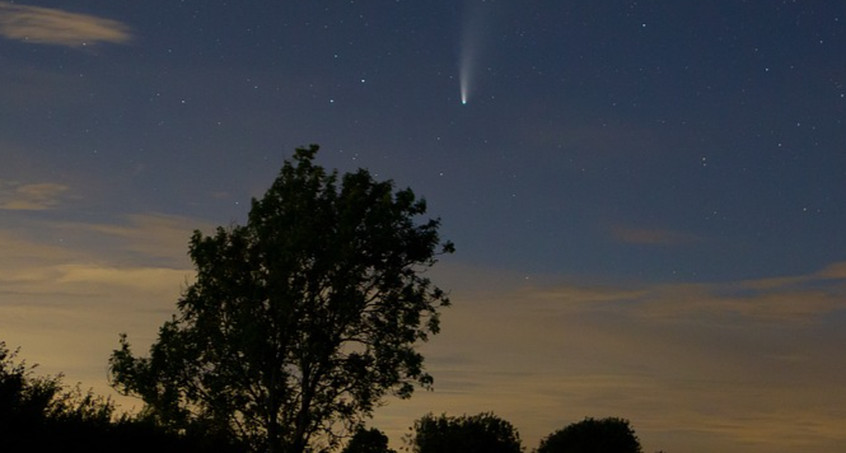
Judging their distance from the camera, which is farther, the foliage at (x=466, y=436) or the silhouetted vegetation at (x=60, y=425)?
the foliage at (x=466, y=436)

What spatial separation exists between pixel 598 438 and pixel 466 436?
1333 centimetres

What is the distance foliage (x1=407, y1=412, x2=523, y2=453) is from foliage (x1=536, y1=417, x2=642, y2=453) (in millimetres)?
5786

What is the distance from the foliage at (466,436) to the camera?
113 m

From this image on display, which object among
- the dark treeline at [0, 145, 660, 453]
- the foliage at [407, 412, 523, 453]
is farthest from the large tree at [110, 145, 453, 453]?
the foliage at [407, 412, 523, 453]

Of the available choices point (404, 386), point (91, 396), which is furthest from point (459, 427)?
point (91, 396)

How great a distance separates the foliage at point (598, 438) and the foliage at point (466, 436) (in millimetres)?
5786

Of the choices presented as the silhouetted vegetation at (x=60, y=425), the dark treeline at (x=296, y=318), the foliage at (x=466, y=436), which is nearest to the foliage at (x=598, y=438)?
the foliage at (x=466, y=436)

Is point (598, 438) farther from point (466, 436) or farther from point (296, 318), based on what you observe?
point (296, 318)

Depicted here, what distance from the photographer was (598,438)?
11125cm

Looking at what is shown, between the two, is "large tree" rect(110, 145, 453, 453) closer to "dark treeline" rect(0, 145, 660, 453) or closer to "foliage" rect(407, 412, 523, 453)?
"dark treeline" rect(0, 145, 660, 453)

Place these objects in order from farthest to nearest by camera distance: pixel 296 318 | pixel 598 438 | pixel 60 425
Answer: pixel 598 438
pixel 296 318
pixel 60 425

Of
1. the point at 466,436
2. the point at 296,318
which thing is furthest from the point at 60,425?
the point at 466,436

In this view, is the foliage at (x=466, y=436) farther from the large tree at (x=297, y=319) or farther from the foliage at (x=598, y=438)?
the large tree at (x=297, y=319)

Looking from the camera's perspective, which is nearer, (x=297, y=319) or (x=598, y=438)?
(x=297, y=319)
